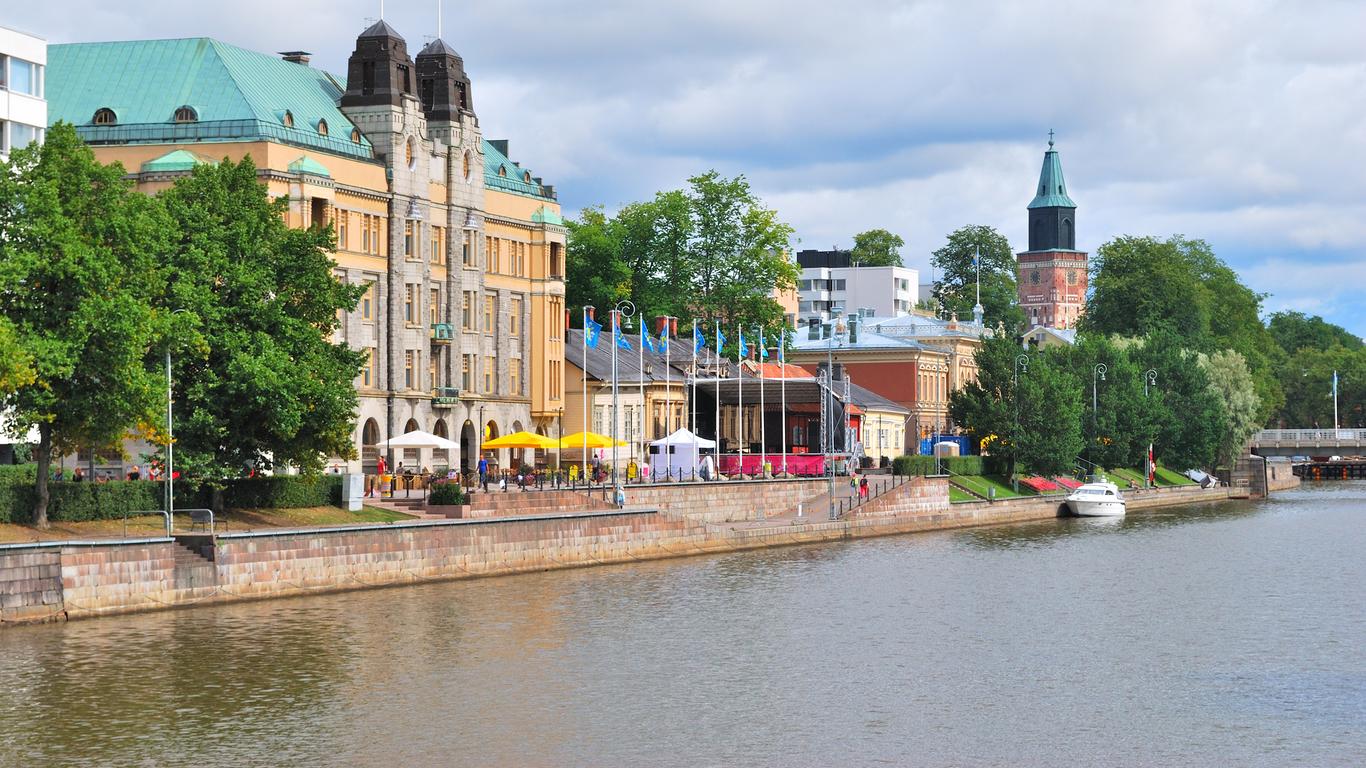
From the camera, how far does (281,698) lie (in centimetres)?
4266

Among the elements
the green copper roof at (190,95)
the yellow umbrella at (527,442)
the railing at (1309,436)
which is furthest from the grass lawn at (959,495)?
the railing at (1309,436)

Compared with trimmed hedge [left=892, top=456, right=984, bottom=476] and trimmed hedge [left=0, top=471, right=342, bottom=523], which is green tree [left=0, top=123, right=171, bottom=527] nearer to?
trimmed hedge [left=0, top=471, right=342, bottom=523]

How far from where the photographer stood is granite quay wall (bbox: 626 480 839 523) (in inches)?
3327

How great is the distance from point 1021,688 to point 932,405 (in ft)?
368

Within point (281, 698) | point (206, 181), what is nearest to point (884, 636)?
point (281, 698)

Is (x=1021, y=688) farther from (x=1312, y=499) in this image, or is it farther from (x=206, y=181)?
(x=1312, y=499)

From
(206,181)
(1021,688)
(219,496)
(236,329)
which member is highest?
(206,181)

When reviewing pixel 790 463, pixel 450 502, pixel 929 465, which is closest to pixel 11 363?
pixel 450 502

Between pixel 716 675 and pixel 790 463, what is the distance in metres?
64.1

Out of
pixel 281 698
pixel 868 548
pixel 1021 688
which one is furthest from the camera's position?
pixel 868 548

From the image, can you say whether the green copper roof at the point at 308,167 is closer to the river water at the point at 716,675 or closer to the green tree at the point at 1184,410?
the river water at the point at 716,675

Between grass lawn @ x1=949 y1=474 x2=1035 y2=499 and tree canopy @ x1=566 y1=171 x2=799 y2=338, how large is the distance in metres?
17.4

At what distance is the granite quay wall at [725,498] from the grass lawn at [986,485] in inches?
671

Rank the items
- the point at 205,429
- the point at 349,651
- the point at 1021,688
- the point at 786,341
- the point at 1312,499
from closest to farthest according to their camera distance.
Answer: the point at 1021,688 < the point at 349,651 < the point at 205,429 < the point at 786,341 < the point at 1312,499
